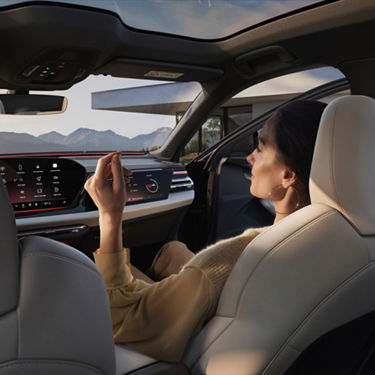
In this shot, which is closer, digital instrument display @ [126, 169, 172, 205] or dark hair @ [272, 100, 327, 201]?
dark hair @ [272, 100, 327, 201]

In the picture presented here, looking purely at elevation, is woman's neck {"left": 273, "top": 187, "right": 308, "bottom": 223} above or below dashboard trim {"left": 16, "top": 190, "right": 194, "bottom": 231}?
above

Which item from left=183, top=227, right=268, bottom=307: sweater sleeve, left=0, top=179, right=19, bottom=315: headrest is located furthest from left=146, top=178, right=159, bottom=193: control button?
left=0, top=179, right=19, bottom=315: headrest

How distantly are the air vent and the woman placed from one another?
140 centimetres

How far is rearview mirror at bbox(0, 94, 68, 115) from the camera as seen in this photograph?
209 cm

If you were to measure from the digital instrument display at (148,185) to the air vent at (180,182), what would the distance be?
1.6 inches

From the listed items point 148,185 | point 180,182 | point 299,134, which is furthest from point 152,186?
point 299,134

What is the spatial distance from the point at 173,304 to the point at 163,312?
42mm

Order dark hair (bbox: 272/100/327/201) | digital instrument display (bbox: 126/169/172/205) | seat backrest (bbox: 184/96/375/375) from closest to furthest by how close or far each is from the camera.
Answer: seat backrest (bbox: 184/96/375/375) < dark hair (bbox: 272/100/327/201) < digital instrument display (bbox: 126/169/172/205)

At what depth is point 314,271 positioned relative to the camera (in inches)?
44.7

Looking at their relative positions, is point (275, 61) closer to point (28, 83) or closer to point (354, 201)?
point (28, 83)

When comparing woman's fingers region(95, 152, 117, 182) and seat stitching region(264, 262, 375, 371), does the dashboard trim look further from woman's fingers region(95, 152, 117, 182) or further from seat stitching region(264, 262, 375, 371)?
seat stitching region(264, 262, 375, 371)

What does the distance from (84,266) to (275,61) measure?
2.14 meters

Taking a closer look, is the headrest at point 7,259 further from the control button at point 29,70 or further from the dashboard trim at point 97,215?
the control button at point 29,70

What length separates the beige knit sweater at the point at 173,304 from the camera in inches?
49.2
